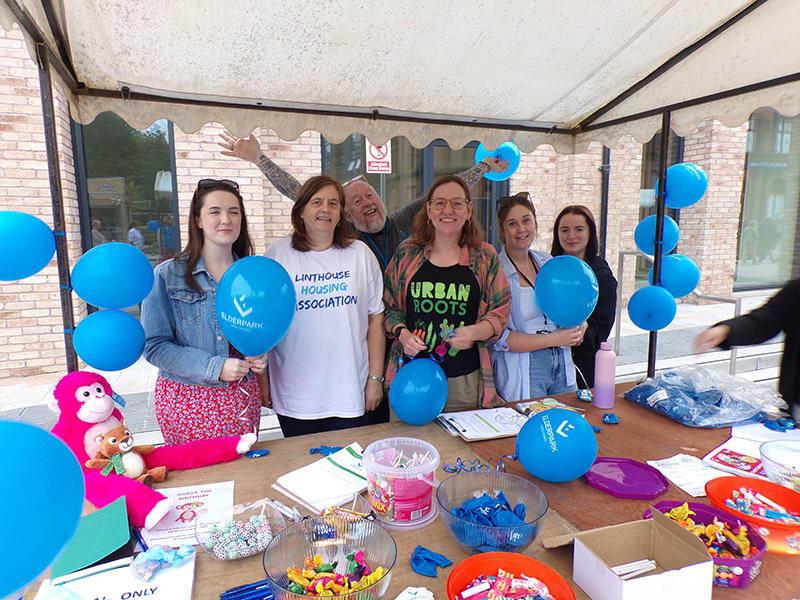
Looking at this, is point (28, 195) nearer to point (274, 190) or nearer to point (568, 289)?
point (274, 190)

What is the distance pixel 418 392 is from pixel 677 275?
213 cm

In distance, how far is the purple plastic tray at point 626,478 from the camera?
122cm

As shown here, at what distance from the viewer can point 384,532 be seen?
0.90 meters

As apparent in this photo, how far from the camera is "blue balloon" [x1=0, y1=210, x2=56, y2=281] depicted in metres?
1.40

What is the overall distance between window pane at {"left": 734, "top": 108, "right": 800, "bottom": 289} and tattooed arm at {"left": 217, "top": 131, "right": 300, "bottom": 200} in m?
7.94

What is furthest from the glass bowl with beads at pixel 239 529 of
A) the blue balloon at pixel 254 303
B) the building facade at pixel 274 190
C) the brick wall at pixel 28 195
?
the brick wall at pixel 28 195

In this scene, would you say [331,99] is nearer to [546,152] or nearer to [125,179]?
[125,179]

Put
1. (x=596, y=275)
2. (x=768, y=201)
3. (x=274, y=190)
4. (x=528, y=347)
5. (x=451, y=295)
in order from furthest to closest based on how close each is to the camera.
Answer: (x=768, y=201) → (x=274, y=190) → (x=596, y=275) → (x=528, y=347) → (x=451, y=295)

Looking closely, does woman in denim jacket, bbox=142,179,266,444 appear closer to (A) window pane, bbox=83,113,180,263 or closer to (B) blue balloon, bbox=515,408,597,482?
(B) blue balloon, bbox=515,408,597,482

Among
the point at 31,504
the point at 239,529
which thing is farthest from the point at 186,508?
the point at 31,504

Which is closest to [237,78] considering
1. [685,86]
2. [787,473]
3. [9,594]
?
[9,594]

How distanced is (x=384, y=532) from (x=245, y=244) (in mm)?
1358

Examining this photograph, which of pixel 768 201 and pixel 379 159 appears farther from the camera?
pixel 768 201

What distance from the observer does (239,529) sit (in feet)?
3.36
